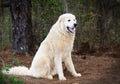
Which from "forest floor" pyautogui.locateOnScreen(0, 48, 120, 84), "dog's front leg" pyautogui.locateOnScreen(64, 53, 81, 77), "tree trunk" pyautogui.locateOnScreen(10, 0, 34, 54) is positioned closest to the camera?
"forest floor" pyautogui.locateOnScreen(0, 48, 120, 84)

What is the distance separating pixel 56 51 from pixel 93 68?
5.09 ft

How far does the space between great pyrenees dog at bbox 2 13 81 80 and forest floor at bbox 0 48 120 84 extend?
0.69 ft

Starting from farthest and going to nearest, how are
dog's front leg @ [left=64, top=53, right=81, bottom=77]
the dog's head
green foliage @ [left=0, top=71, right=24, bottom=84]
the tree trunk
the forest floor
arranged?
the tree trunk → dog's front leg @ [left=64, top=53, right=81, bottom=77] → the dog's head → the forest floor → green foliage @ [left=0, top=71, right=24, bottom=84]

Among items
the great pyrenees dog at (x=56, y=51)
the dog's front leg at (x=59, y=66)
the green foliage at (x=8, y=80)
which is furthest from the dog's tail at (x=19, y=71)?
the green foliage at (x=8, y=80)

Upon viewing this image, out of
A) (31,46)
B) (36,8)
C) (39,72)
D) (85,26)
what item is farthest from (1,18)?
(39,72)

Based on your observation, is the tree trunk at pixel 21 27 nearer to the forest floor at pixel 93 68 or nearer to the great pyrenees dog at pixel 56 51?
the forest floor at pixel 93 68

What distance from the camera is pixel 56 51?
10438mm

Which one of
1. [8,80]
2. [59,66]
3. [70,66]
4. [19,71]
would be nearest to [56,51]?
[59,66]

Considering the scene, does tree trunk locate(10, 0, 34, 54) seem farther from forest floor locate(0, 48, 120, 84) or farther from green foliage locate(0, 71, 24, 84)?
green foliage locate(0, 71, 24, 84)

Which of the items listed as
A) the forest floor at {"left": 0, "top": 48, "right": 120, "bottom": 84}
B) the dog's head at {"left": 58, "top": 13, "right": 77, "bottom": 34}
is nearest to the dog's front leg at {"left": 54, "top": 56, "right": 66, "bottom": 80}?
the forest floor at {"left": 0, "top": 48, "right": 120, "bottom": 84}

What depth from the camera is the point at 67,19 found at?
10359 millimetres

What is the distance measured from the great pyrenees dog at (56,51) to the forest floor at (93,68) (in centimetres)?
21

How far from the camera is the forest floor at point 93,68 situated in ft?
32.6

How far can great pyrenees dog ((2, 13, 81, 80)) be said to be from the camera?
1041 cm
